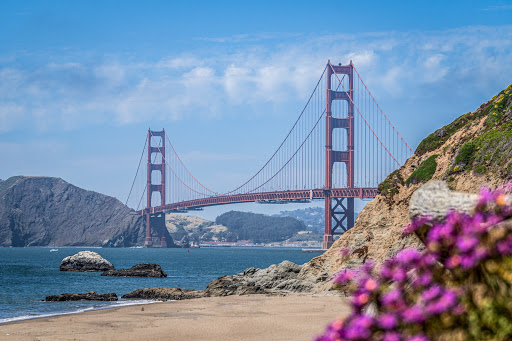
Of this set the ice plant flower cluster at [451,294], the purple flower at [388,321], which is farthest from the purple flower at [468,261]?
the purple flower at [388,321]

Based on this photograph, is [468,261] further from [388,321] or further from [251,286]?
[251,286]

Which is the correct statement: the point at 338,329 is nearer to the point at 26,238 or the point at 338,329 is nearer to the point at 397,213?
the point at 397,213

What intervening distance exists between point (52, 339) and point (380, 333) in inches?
443

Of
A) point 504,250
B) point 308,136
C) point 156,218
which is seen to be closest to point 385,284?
point 504,250

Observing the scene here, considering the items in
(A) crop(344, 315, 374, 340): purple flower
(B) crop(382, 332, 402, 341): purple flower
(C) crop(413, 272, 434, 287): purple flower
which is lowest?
(B) crop(382, 332, 402, 341): purple flower

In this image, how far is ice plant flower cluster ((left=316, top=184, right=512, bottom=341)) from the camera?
320 cm

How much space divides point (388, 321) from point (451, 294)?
1.08ft

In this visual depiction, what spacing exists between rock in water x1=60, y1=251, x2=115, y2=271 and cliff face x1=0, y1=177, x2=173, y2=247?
395ft

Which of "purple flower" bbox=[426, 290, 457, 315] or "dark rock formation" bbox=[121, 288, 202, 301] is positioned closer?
"purple flower" bbox=[426, 290, 457, 315]

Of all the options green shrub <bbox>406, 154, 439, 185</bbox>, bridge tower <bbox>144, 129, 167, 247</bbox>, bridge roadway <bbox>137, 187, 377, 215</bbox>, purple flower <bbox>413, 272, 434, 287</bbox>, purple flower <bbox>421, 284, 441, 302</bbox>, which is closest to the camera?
purple flower <bbox>421, 284, 441, 302</bbox>

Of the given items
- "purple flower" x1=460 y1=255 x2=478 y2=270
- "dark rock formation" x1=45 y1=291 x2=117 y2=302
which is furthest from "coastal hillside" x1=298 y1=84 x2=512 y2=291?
"purple flower" x1=460 y1=255 x2=478 y2=270

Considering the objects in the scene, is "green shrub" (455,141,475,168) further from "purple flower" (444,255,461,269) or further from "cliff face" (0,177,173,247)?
"cliff face" (0,177,173,247)

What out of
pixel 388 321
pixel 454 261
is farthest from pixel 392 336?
pixel 454 261

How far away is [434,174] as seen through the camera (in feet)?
75.0
